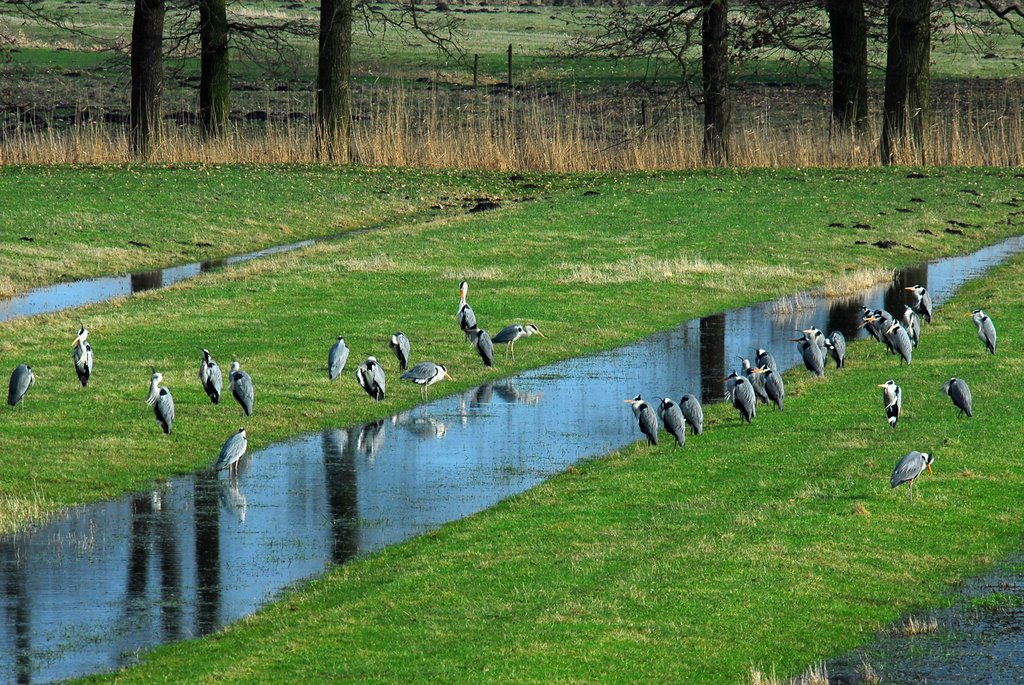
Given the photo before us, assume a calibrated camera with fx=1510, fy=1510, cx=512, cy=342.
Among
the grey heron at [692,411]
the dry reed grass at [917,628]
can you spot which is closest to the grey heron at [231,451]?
the grey heron at [692,411]

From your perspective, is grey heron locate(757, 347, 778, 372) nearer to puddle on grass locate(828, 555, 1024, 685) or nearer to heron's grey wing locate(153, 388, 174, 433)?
puddle on grass locate(828, 555, 1024, 685)

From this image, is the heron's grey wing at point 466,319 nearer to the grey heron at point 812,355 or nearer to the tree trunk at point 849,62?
the grey heron at point 812,355

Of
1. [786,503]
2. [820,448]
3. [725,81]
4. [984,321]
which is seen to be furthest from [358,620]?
[725,81]

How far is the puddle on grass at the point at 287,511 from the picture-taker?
41.2 ft

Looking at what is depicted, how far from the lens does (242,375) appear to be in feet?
63.6

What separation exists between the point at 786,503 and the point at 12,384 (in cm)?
1013

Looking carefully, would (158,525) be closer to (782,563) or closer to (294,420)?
(294,420)

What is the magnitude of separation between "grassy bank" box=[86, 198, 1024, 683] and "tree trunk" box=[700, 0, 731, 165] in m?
33.8

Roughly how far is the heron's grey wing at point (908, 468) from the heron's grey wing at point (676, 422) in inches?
144

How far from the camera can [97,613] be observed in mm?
12711

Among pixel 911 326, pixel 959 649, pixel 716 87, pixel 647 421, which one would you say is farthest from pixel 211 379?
pixel 716 87

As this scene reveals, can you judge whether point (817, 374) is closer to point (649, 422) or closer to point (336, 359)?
point (649, 422)

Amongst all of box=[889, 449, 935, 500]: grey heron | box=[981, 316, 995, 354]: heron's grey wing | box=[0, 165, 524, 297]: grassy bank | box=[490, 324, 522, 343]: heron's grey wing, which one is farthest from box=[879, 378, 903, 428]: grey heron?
box=[0, 165, 524, 297]: grassy bank

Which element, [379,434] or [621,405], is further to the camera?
[621,405]
